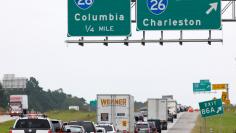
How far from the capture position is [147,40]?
3150 cm

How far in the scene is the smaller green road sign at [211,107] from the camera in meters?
40.1

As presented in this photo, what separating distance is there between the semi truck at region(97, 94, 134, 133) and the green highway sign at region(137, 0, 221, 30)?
2112 centimetres

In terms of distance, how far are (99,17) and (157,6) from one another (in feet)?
Result: 7.75

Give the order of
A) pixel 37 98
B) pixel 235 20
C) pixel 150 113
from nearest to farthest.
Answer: pixel 235 20
pixel 150 113
pixel 37 98

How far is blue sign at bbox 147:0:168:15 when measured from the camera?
31688 millimetres

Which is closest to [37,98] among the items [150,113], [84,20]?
[150,113]

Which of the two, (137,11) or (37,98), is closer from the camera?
(137,11)

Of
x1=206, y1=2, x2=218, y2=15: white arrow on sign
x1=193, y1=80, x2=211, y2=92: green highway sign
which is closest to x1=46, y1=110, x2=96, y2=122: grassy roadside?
x1=193, y1=80, x2=211, y2=92: green highway sign

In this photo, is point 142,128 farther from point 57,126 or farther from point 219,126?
point 57,126

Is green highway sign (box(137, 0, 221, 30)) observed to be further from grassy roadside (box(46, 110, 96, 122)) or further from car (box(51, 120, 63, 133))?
grassy roadside (box(46, 110, 96, 122))

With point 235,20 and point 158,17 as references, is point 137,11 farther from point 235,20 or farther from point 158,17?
point 235,20

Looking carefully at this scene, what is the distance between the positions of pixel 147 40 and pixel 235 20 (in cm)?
352

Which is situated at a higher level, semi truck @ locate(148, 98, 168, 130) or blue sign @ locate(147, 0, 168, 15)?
blue sign @ locate(147, 0, 168, 15)

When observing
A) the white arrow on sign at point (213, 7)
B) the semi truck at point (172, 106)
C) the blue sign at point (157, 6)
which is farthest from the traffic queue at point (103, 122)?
the semi truck at point (172, 106)
